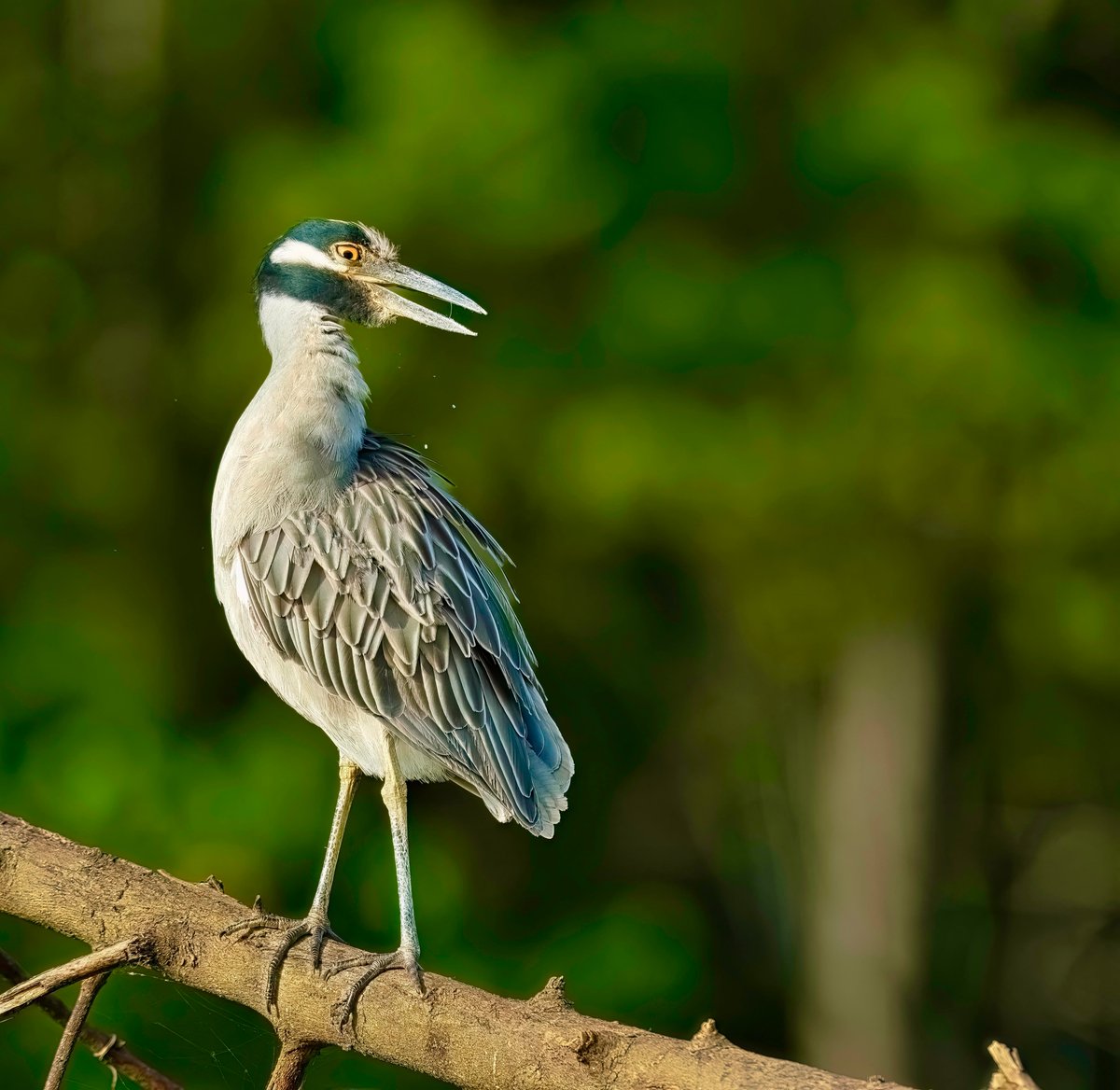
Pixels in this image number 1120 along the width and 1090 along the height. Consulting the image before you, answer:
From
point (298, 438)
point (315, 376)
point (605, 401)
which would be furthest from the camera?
point (605, 401)

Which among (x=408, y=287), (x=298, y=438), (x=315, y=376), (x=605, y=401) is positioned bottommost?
(x=605, y=401)

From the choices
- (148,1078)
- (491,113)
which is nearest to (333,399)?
(148,1078)

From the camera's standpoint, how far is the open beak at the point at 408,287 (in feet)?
14.5

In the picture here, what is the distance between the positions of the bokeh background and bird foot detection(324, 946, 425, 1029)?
471 centimetres

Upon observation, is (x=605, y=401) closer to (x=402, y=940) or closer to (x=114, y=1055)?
(x=402, y=940)

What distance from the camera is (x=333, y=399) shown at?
170 inches

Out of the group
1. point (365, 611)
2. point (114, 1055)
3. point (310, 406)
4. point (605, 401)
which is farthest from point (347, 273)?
point (605, 401)

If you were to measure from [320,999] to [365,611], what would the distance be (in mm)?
1135

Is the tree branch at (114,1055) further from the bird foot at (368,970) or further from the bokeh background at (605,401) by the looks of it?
the bokeh background at (605,401)

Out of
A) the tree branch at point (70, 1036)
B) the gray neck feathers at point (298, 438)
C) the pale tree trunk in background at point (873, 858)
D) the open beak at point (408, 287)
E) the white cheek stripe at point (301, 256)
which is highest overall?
the white cheek stripe at point (301, 256)

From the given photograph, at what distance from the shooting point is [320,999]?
3406 millimetres

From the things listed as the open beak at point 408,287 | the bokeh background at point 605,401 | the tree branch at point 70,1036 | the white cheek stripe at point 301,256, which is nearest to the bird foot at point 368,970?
the tree branch at point 70,1036

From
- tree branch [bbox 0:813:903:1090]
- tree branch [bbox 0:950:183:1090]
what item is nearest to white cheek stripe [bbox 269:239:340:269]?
tree branch [bbox 0:813:903:1090]

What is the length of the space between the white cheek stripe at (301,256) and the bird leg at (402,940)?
1.30m
